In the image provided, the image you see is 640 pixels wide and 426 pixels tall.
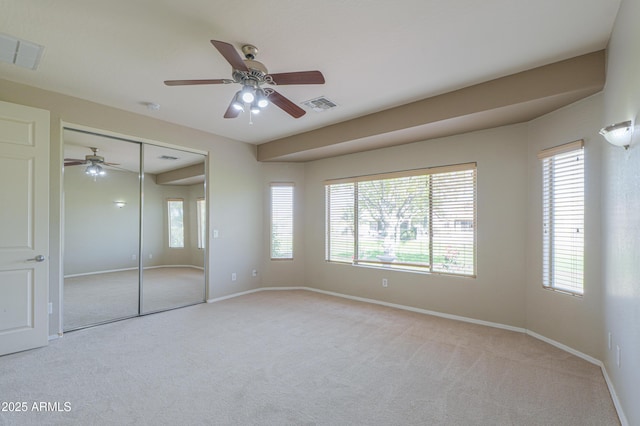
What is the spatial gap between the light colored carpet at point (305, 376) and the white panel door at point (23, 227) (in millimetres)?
307

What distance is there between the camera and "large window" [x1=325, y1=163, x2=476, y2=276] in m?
4.11

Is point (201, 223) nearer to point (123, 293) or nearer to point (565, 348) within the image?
point (123, 293)

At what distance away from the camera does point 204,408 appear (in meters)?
2.16

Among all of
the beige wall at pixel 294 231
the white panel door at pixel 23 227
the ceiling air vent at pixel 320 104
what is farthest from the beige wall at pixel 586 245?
the white panel door at pixel 23 227

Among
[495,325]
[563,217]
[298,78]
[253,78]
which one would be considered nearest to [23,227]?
[253,78]

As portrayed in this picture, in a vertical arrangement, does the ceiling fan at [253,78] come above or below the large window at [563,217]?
above

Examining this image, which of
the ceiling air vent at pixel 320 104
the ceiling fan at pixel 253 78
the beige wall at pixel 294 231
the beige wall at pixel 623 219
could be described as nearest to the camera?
the beige wall at pixel 623 219

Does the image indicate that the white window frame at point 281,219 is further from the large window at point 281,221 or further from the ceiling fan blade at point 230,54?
the ceiling fan blade at point 230,54

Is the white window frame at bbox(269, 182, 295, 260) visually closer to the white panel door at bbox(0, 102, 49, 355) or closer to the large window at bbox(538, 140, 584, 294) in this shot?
the white panel door at bbox(0, 102, 49, 355)

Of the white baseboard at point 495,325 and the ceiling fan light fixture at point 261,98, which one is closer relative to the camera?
the white baseboard at point 495,325

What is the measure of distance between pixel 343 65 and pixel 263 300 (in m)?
3.90

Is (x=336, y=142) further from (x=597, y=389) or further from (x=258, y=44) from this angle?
(x=597, y=389)

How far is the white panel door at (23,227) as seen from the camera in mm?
2990

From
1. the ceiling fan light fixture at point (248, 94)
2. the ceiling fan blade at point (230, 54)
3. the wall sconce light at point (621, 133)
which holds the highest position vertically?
the ceiling fan blade at point (230, 54)
